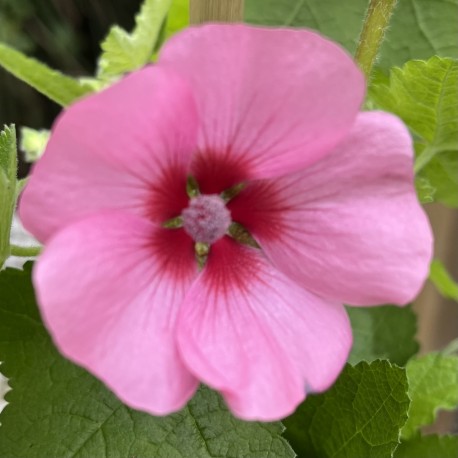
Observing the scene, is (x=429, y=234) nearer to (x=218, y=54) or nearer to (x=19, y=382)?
(x=218, y=54)

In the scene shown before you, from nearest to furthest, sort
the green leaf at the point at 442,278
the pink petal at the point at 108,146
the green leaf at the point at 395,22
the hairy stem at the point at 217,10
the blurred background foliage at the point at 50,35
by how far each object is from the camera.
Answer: the pink petal at the point at 108,146 → the hairy stem at the point at 217,10 → the green leaf at the point at 395,22 → the green leaf at the point at 442,278 → the blurred background foliage at the point at 50,35

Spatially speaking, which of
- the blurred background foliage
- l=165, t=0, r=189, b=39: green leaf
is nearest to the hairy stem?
l=165, t=0, r=189, b=39: green leaf

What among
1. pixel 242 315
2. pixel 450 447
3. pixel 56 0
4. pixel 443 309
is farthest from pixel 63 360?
pixel 56 0

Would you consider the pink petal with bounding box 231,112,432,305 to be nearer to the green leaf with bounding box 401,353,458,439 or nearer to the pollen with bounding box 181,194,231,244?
the pollen with bounding box 181,194,231,244

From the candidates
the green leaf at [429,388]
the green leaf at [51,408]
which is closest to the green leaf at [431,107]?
the green leaf at [429,388]

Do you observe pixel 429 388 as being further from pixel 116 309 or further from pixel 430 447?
pixel 116 309

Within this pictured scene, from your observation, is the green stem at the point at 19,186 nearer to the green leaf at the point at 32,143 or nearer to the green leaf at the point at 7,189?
the green leaf at the point at 7,189
